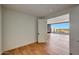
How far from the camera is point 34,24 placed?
780 centimetres

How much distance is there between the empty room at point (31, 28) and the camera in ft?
13.3

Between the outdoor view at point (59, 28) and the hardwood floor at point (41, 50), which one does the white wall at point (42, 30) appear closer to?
the hardwood floor at point (41, 50)

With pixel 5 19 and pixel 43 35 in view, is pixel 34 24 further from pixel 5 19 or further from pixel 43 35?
pixel 5 19

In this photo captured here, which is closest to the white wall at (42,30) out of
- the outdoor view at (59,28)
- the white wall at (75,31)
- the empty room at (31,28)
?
the empty room at (31,28)

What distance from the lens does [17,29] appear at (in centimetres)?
587

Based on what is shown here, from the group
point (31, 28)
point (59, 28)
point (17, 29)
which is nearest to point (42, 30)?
point (31, 28)

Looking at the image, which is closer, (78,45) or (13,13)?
(78,45)

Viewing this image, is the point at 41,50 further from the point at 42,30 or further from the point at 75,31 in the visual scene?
the point at 42,30
